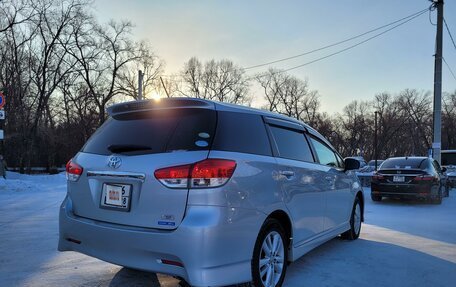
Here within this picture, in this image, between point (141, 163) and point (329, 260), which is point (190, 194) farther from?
point (329, 260)

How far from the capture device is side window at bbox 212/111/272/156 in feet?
11.9

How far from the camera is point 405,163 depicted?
12.8 meters

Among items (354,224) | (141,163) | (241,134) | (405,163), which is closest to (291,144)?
(241,134)

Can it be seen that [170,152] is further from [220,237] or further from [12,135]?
[12,135]

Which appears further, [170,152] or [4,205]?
[4,205]

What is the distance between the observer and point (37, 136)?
117ft

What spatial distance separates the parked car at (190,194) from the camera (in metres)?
3.33

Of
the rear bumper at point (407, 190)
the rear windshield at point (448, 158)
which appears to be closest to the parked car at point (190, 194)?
the rear bumper at point (407, 190)

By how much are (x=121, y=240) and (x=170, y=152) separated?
34.1 inches

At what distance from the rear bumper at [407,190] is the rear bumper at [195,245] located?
31.3 feet

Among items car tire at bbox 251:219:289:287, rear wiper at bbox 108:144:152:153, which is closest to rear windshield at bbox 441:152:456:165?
car tire at bbox 251:219:289:287

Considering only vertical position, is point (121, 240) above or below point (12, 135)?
below

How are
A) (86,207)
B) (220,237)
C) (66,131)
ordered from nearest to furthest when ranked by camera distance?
(220,237) < (86,207) < (66,131)

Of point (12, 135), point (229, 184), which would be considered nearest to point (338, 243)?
point (229, 184)
